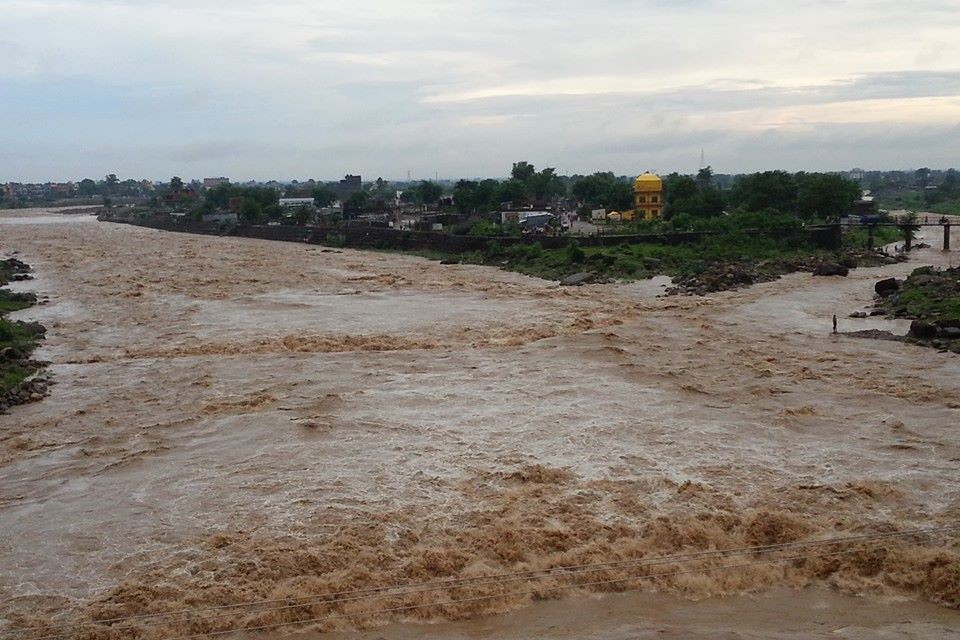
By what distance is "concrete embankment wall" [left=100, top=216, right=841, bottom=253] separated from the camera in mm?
34156

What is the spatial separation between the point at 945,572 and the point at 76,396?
40.4 feet

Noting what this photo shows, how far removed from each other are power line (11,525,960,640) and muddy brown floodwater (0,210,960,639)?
0.06m

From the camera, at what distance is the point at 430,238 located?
4116 cm

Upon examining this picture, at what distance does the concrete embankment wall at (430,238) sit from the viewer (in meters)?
34.2

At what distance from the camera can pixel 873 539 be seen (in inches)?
320

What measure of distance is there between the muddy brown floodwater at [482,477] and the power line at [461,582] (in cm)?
6

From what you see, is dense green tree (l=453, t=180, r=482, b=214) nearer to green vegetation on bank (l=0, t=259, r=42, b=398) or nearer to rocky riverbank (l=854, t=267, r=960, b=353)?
green vegetation on bank (l=0, t=259, r=42, b=398)

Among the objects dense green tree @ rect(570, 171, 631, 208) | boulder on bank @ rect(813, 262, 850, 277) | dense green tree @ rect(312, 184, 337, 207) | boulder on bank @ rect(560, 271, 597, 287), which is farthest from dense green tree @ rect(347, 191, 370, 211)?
boulder on bank @ rect(813, 262, 850, 277)

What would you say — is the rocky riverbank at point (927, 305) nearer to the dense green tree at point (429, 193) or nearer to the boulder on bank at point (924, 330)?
the boulder on bank at point (924, 330)

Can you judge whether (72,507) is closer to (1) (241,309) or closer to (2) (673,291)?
(1) (241,309)

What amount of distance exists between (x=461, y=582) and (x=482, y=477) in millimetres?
2332

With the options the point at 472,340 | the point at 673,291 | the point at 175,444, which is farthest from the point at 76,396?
the point at 673,291

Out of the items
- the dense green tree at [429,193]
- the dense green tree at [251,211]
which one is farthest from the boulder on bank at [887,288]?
the dense green tree at [429,193]

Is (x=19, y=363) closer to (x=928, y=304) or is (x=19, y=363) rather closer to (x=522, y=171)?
(x=928, y=304)
